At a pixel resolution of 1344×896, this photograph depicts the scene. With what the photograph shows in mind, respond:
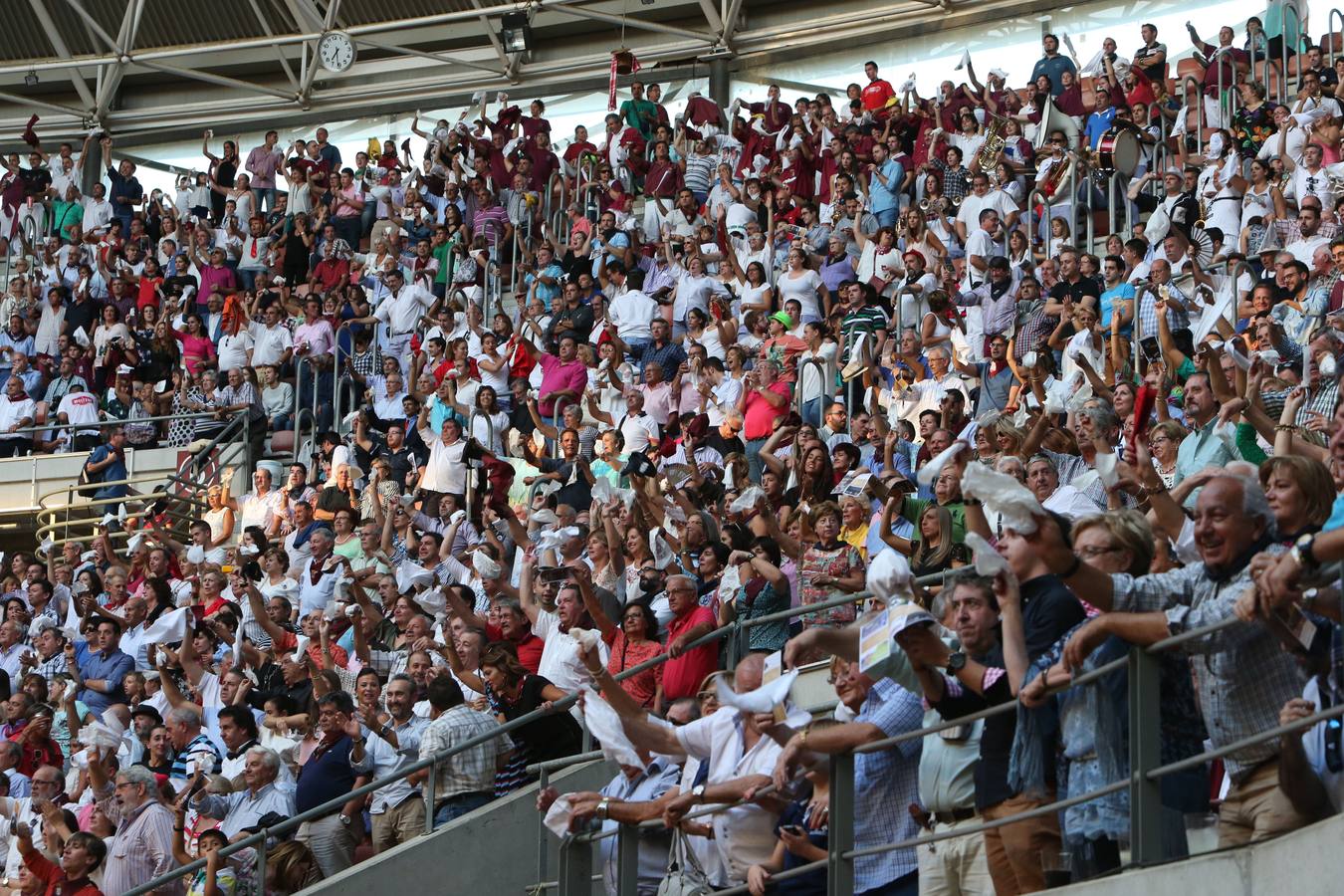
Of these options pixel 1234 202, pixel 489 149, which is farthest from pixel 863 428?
pixel 489 149

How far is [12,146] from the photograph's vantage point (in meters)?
26.7

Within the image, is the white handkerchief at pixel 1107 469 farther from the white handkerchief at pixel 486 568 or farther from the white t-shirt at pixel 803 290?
the white t-shirt at pixel 803 290

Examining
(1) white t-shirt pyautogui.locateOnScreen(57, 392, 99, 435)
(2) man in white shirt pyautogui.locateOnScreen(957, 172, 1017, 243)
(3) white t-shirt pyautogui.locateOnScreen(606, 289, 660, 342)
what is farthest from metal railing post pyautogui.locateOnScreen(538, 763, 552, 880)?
(1) white t-shirt pyautogui.locateOnScreen(57, 392, 99, 435)

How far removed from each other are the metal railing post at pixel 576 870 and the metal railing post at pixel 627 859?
29cm

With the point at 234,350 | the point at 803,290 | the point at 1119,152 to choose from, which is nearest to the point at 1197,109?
the point at 1119,152

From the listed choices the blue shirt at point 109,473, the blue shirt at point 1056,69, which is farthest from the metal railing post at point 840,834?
the blue shirt at point 1056,69

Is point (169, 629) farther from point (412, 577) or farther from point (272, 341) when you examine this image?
point (272, 341)

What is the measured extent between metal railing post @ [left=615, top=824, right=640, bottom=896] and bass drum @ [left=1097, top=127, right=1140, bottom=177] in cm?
965

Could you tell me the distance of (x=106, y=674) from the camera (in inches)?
526

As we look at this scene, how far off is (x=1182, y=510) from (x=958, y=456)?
2842 millimetres

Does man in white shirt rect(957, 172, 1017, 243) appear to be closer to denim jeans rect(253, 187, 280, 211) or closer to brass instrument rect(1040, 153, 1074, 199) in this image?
brass instrument rect(1040, 153, 1074, 199)

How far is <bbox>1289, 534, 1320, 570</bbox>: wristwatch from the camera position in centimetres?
459

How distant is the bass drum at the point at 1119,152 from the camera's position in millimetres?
15688

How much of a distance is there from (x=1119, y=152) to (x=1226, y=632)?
11.2 meters
